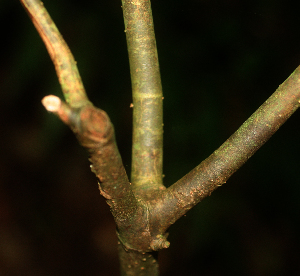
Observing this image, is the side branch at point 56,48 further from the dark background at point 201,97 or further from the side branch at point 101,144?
the dark background at point 201,97

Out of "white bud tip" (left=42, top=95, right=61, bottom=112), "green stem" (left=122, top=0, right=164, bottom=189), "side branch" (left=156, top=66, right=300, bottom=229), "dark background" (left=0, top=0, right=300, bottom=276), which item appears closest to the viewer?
"white bud tip" (left=42, top=95, right=61, bottom=112)

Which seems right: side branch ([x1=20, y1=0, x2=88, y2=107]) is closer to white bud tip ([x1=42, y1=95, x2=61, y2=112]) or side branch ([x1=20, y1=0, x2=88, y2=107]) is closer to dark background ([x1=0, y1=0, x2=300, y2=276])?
white bud tip ([x1=42, y1=95, x2=61, y2=112])

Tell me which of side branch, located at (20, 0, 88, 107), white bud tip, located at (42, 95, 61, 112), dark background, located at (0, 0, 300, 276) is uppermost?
side branch, located at (20, 0, 88, 107)

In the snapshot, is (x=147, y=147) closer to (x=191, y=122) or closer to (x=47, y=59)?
(x=191, y=122)

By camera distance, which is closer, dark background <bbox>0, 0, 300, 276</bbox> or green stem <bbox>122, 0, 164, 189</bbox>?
green stem <bbox>122, 0, 164, 189</bbox>

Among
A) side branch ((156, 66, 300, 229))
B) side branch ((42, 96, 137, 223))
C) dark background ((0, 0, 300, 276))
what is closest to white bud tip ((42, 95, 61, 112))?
side branch ((42, 96, 137, 223))

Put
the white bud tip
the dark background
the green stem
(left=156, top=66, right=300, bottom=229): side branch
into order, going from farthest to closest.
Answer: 1. the dark background
2. the green stem
3. (left=156, top=66, right=300, bottom=229): side branch
4. the white bud tip

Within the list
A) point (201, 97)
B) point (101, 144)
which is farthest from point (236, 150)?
point (201, 97)

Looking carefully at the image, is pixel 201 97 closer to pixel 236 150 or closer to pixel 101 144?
pixel 236 150
